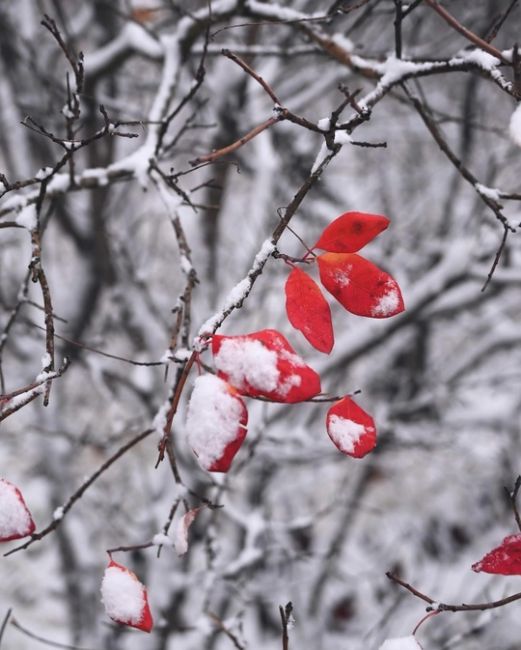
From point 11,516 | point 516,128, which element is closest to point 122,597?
point 11,516

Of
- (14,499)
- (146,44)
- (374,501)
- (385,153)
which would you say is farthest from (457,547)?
(14,499)

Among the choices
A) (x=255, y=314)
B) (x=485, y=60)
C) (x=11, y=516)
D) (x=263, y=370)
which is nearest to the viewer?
(x=263, y=370)

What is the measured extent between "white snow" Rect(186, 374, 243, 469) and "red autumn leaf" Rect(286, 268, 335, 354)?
130 millimetres

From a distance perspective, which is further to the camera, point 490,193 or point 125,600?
point 490,193

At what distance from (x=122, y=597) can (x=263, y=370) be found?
0.39 metres

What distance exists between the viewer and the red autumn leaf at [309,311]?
70 cm

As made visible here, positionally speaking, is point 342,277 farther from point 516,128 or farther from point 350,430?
point 516,128

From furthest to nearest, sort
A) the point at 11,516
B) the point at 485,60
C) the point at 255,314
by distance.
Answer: the point at 255,314 → the point at 485,60 → the point at 11,516

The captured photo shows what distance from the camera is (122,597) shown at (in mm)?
751

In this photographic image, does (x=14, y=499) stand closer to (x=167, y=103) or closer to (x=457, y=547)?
(x=167, y=103)

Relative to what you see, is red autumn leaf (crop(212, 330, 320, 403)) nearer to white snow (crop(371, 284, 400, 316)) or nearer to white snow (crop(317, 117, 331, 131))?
white snow (crop(371, 284, 400, 316))

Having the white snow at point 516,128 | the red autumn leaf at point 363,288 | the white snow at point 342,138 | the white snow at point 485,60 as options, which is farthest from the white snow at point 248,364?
the white snow at point 485,60

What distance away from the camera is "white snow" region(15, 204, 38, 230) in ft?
2.99

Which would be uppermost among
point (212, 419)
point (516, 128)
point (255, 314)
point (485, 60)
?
point (255, 314)
